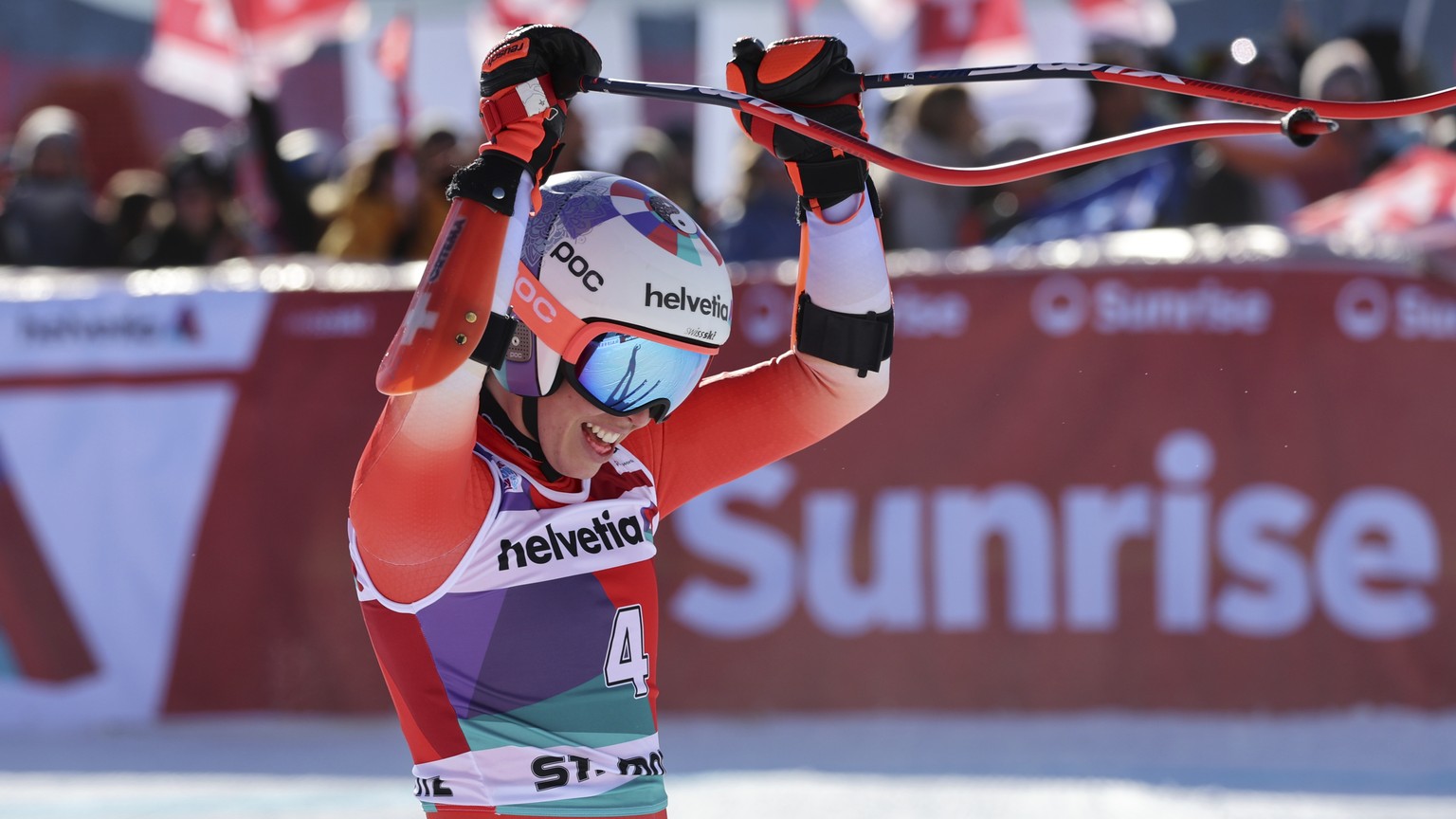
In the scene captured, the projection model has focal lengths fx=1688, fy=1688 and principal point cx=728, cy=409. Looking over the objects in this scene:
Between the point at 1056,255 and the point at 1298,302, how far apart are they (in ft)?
2.76

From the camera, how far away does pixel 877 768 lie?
5504 mm

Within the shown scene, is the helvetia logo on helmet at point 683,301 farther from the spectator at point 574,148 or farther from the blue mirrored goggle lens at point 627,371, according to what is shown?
the spectator at point 574,148

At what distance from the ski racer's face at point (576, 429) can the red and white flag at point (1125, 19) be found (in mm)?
6705

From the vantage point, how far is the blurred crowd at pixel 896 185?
6.69 metres

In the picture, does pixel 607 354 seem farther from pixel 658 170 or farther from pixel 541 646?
pixel 658 170

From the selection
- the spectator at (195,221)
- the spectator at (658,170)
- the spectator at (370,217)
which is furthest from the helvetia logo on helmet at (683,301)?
the spectator at (195,221)

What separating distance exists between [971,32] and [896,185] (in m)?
2.20

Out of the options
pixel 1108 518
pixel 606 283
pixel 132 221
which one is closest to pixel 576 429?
pixel 606 283

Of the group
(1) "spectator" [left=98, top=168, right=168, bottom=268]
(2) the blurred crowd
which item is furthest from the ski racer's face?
(1) "spectator" [left=98, top=168, right=168, bottom=268]

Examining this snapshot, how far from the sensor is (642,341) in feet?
7.61

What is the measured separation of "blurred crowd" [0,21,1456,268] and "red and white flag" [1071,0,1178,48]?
0.32 meters

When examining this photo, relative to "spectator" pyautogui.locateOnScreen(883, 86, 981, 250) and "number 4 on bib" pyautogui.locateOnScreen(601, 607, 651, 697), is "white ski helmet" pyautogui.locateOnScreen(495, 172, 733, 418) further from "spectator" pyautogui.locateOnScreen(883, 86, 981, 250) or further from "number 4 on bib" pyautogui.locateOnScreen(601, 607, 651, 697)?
"spectator" pyautogui.locateOnScreen(883, 86, 981, 250)

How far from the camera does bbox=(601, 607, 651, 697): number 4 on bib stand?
2428mm

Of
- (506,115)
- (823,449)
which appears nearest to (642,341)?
(506,115)
